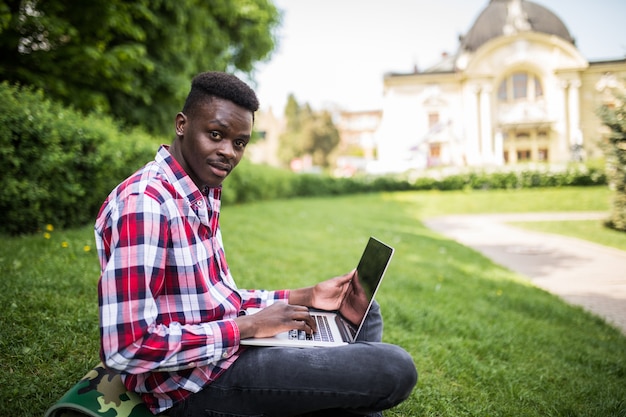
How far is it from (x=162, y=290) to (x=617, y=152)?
12.0m

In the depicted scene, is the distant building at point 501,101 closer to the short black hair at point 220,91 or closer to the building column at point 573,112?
the building column at point 573,112

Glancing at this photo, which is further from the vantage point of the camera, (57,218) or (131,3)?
(131,3)

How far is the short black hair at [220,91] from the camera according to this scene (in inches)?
71.0

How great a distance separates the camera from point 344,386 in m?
1.67

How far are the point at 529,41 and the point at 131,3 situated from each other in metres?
37.3

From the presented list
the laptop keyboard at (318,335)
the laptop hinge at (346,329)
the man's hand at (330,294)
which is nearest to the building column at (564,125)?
the man's hand at (330,294)

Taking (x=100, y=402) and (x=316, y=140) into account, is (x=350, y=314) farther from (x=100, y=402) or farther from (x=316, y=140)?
(x=316, y=140)

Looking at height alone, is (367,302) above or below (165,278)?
below

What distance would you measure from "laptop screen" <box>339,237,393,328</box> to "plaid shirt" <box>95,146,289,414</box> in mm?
655

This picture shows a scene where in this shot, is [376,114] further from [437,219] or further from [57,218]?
[57,218]

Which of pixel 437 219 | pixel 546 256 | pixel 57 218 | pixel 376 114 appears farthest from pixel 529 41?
pixel 376 114

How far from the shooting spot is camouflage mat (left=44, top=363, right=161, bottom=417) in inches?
67.5

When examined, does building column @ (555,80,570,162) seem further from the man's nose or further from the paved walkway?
the man's nose

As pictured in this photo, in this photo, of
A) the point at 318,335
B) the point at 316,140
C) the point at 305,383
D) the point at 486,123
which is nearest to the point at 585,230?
the point at 318,335
